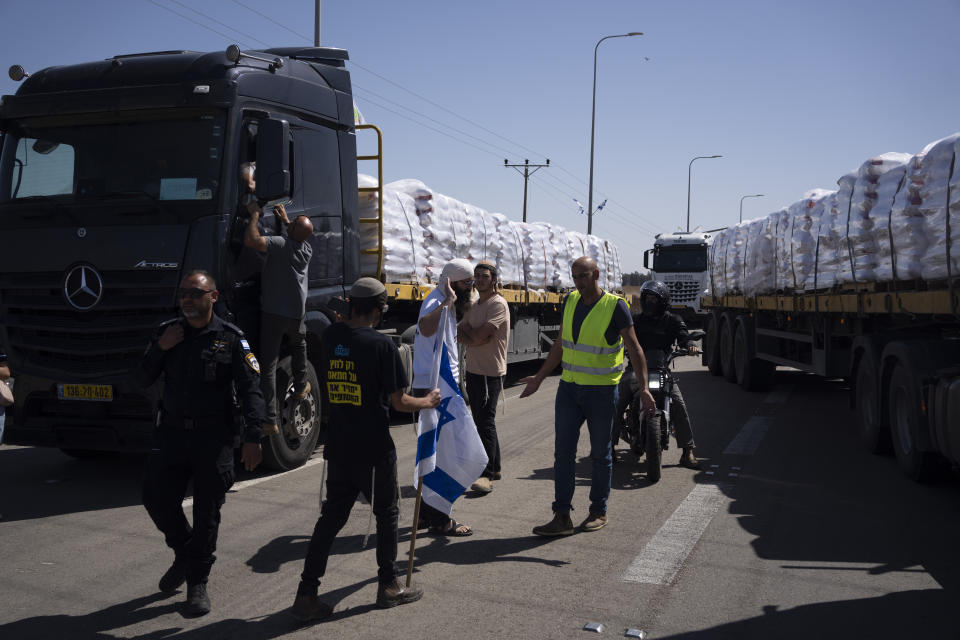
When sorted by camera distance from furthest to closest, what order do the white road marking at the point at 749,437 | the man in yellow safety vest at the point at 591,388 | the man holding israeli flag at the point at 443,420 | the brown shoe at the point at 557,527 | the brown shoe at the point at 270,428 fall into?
the white road marking at the point at 749,437
the brown shoe at the point at 270,428
the man in yellow safety vest at the point at 591,388
the brown shoe at the point at 557,527
the man holding israeli flag at the point at 443,420

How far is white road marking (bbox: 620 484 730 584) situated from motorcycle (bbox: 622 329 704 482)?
0.51 m

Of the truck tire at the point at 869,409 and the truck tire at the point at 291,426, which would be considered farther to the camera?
the truck tire at the point at 869,409

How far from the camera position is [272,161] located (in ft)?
22.6

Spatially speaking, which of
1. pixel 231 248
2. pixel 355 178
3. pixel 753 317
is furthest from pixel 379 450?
pixel 753 317

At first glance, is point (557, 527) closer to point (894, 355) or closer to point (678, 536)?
point (678, 536)

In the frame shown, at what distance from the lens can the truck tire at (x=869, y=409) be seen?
8406mm

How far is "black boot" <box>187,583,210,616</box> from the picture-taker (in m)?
4.27

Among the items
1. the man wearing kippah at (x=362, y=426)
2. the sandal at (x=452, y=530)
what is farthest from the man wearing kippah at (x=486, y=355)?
the man wearing kippah at (x=362, y=426)

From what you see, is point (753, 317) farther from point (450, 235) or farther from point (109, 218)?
point (109, 218)

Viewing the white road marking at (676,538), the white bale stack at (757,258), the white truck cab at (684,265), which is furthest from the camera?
the white truck cab at (684,265)

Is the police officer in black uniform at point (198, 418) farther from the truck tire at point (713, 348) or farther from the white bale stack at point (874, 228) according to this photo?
the truck tire at point (713, 348)

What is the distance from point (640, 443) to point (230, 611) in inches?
182

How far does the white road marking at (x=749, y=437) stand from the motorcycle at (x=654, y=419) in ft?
3.12

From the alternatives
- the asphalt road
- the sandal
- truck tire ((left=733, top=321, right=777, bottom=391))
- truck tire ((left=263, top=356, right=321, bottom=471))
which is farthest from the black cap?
truck tire ((left=733, top=321, right=777, bottom=391))
